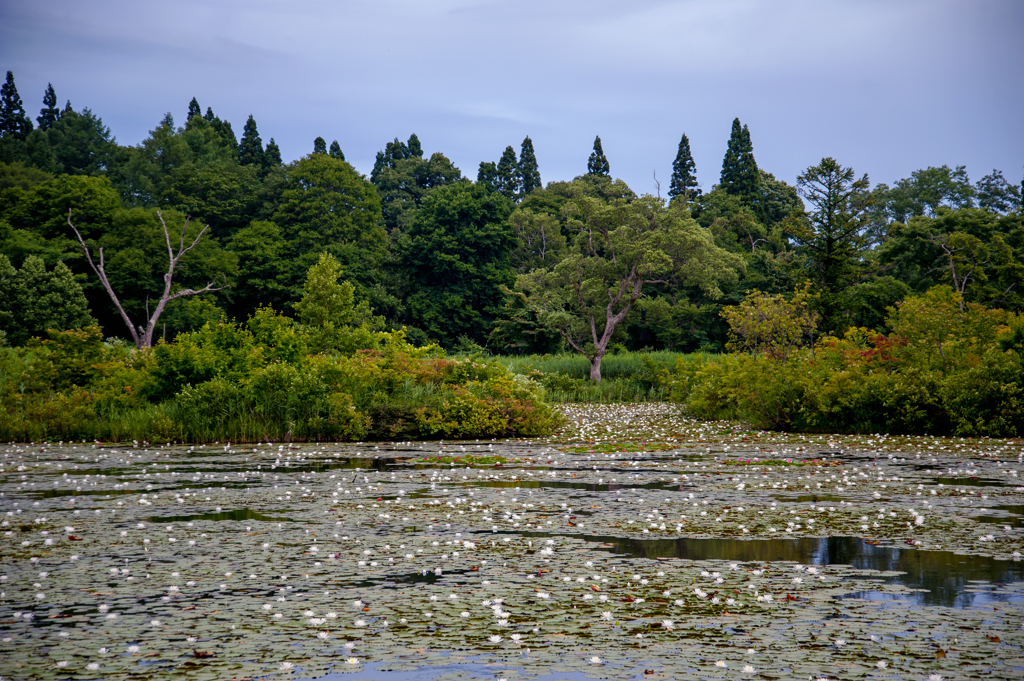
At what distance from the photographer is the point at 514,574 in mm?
6762

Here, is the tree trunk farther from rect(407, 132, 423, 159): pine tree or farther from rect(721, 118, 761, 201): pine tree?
rect(407, 132, 423, 159): pine tree

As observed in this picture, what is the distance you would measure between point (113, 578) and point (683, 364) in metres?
25.8

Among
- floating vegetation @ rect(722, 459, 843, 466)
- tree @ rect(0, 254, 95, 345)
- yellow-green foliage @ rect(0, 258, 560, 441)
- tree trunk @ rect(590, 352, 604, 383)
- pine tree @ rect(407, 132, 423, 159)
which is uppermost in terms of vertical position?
pine tree @ rect(407, 132, 423, 159)

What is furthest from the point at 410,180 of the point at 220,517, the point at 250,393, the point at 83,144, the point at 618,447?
the point at 220,517

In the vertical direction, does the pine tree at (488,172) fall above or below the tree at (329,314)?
above

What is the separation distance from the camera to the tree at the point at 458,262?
2596 inches

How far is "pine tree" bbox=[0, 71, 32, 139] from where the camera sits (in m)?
105

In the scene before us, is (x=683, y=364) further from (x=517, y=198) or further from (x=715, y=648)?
(x=517, y=198)

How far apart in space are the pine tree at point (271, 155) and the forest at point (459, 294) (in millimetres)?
317

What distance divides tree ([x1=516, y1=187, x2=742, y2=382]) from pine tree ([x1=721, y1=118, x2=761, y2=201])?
2655 cm

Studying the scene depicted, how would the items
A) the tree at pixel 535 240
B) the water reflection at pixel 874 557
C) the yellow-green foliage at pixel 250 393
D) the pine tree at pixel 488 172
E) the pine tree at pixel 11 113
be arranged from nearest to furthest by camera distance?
Answer: the water reflection at pixel 874 557
the yellow-green foliage at pixel 250 393
the tree at pixel 535 240
the pine tree at pixel 488 172
the pine tree at pixel 11 113

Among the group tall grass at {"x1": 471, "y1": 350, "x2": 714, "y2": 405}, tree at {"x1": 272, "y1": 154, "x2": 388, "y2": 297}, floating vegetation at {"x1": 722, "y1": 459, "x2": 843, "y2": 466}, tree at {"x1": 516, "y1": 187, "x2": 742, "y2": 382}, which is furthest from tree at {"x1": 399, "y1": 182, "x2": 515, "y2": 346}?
floating vegetation at {"x1": 722, "y1": 459, "x2": 843, "y2": 466}

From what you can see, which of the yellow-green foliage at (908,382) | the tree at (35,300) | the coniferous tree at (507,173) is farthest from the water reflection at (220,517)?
the coniferous tree at (507,173)

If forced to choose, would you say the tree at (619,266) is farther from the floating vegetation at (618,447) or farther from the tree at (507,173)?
the tree at (507,173)
